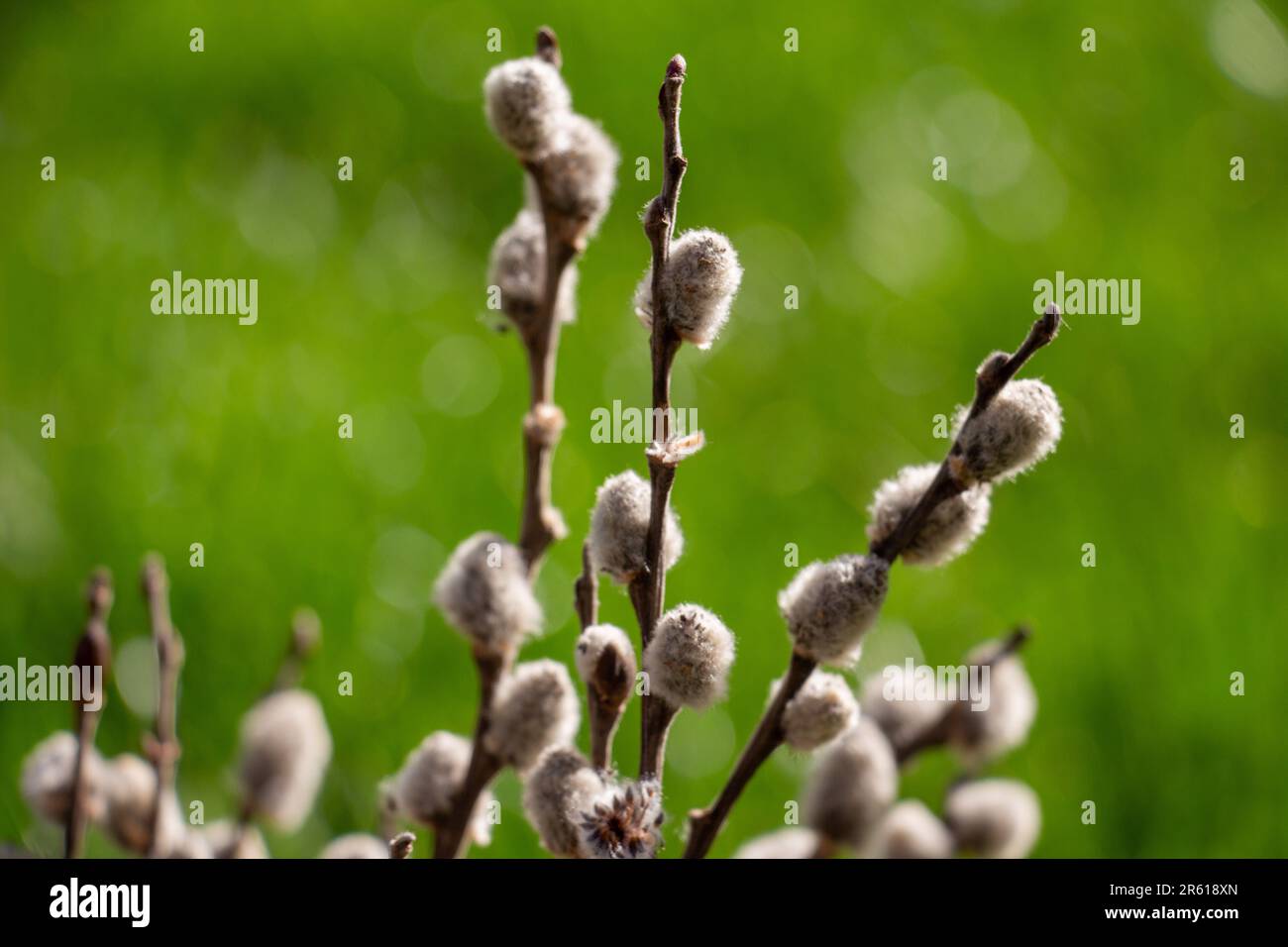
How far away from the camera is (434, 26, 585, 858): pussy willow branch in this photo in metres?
0.70

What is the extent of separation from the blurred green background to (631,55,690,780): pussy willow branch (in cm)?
61

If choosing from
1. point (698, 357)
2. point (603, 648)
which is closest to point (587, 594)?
point (603, 648)

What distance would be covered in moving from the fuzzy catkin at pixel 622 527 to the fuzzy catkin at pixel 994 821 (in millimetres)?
425

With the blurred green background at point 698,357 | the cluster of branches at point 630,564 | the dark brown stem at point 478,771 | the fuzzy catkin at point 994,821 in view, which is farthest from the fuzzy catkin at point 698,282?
the blurred green background at point 698,357

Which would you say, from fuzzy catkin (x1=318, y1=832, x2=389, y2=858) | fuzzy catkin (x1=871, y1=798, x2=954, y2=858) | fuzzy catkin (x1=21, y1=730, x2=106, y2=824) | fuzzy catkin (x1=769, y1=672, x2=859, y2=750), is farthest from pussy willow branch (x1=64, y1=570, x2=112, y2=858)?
fuzzy catkin (x1=871, y1=798, x2=954, y2=858)

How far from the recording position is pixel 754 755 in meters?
0.62

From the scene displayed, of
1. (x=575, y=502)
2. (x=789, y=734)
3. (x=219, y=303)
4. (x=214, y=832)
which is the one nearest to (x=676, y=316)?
(x=789, y=734)

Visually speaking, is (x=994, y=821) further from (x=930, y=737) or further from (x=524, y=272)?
(x=524, y=272)

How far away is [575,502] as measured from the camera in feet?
5.40

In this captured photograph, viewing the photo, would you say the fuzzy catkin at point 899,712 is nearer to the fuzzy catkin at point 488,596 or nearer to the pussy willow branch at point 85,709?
the fuzzy catkin at point 488,596

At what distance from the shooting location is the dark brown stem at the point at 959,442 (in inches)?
21.9

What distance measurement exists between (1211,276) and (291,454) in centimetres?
136

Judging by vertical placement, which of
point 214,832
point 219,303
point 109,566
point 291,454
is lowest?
point 214,832
